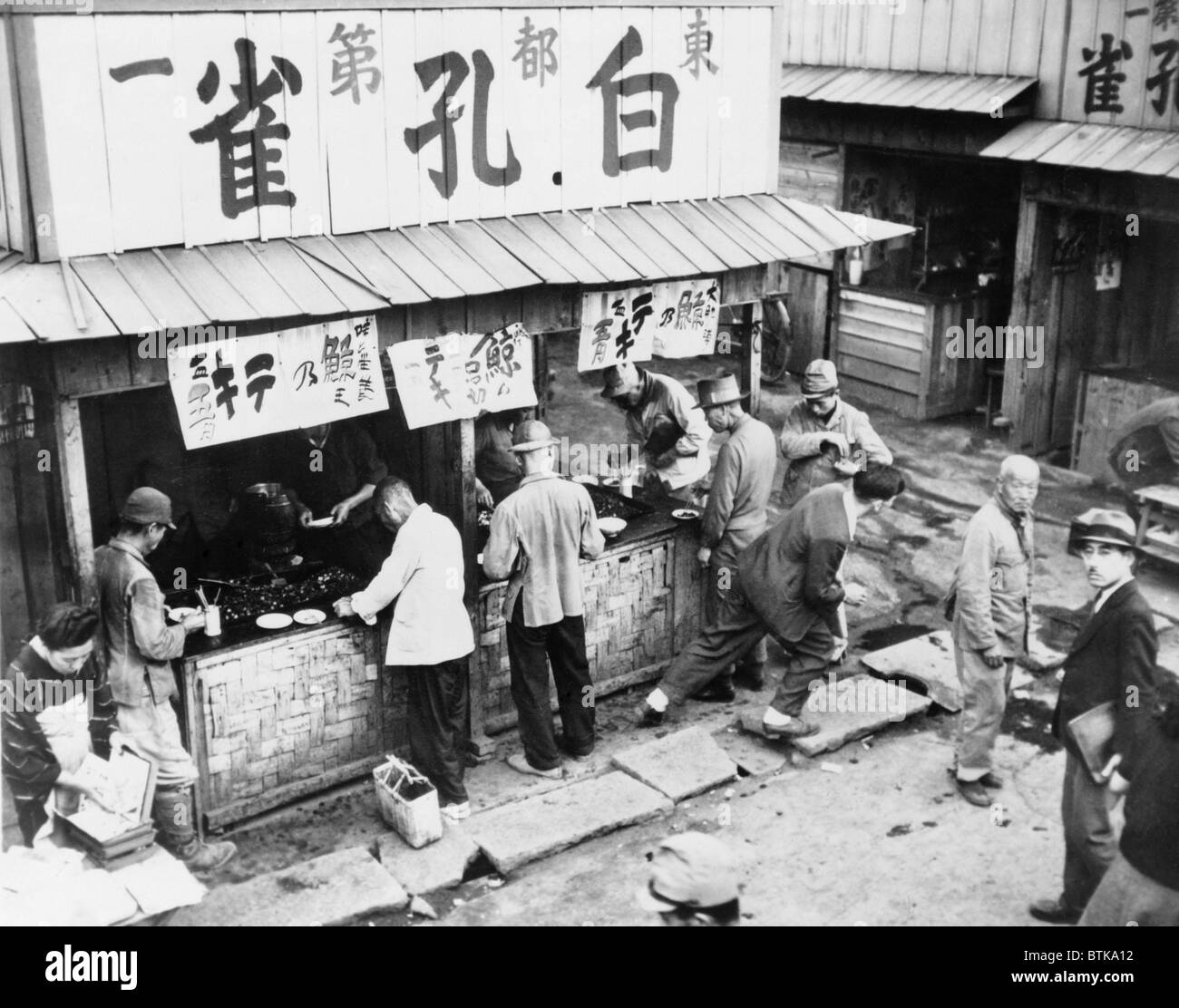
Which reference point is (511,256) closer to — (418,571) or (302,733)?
(418,571)

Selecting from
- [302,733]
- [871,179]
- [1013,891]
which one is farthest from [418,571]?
[871,179]

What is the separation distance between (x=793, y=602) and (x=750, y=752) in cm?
119

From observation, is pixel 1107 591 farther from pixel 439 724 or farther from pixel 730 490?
pixel 439 724

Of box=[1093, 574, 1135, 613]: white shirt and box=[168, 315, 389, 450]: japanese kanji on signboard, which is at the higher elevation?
box=[168, 315, 389, 450]: japanese kanji on signboard

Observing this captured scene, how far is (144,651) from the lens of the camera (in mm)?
7750

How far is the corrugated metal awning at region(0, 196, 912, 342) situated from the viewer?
718 cm

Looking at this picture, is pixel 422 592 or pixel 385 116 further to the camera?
pixel 422 592

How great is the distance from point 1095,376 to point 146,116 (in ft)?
36.7

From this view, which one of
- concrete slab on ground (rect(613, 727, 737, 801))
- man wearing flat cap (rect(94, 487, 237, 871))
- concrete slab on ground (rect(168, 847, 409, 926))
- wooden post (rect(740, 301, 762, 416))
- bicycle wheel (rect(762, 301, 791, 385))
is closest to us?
concrete slab on ground (rect(168, 847, 409, 926))

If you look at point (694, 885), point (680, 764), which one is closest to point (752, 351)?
point (680, 764)

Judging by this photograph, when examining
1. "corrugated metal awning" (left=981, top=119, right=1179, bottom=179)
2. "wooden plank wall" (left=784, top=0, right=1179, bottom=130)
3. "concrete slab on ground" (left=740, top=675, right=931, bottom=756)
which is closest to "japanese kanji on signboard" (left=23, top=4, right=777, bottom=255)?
"concrete slab on ground" (left=740, top=675, right=931, bottom=756)

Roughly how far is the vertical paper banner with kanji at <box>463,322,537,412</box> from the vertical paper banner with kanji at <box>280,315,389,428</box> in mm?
682

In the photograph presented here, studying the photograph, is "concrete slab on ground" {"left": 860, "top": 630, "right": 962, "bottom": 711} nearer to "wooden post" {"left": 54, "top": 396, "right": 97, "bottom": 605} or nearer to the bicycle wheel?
"wooden post" {"left": 54, "top": 396, "right": 97, "bottom": 605}

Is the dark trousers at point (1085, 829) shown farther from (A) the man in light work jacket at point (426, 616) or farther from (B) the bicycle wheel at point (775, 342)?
(B) the bicycle wheel at point (775, 342)
